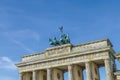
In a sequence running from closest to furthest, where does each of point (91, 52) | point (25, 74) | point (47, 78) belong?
point (91, 52)
point (47, 78)
point (25, 74)

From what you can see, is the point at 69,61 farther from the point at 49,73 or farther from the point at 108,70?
the point at 108,70

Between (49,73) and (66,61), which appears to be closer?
(66,61)

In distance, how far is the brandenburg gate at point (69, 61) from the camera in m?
47.3

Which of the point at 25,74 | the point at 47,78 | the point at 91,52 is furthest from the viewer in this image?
the point at 25,74

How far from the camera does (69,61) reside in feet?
164

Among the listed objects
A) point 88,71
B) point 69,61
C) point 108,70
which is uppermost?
point 69,61

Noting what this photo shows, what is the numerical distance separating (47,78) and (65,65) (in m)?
4.38

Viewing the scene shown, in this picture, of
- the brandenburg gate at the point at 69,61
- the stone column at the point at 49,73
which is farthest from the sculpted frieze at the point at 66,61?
the stone column at the point at 49,73

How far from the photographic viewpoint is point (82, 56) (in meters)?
48.8

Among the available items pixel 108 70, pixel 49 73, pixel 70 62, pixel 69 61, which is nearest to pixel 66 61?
pixel 69 61

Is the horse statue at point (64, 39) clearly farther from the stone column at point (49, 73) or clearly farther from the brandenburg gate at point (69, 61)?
the stone column at point (49, 73)

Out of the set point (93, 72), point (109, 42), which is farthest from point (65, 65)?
point (109, 42)

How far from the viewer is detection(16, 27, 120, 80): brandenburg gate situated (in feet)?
155

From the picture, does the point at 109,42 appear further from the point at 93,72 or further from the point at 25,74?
the point at 25,74
